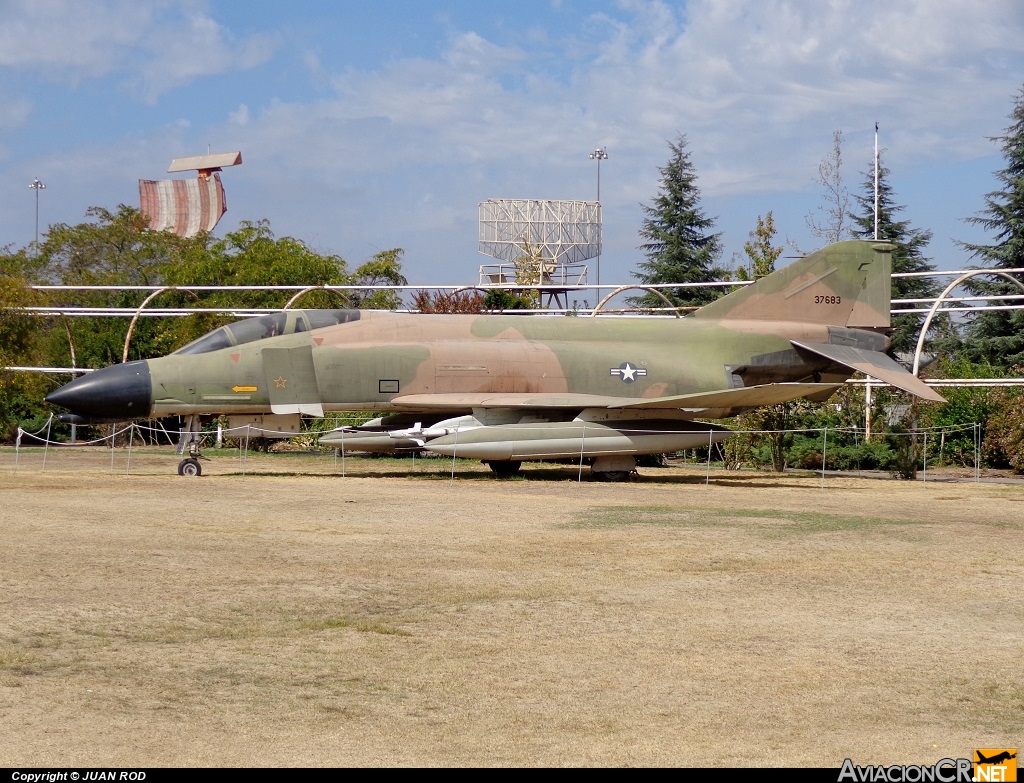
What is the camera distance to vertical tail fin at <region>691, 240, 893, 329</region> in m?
23.7

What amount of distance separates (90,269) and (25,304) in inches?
1573

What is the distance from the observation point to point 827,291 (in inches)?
935

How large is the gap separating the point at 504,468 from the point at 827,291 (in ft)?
24.1

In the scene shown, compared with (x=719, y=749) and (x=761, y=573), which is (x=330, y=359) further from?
(x=719, y=749)

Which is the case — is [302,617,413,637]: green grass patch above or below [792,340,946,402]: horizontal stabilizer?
below

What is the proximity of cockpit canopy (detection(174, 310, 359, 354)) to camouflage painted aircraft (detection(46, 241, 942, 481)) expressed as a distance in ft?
0.09

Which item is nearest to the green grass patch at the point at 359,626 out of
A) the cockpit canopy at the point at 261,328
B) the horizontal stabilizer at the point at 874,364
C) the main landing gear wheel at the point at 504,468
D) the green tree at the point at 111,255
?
the cockpit canopy at the point at 261,328

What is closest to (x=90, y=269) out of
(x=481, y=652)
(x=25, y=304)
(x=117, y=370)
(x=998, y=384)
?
(x=25, y=304)

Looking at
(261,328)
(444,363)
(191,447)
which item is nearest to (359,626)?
(444,363)

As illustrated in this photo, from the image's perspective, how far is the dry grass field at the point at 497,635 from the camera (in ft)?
19.1

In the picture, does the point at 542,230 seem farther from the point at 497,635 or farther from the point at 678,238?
the point at 497,635

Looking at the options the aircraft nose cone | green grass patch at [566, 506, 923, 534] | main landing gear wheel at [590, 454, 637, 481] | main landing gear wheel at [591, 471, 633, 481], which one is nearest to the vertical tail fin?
main landing gear wheel at [590, 454, 637, 481]

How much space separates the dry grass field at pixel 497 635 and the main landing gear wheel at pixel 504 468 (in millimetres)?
7296

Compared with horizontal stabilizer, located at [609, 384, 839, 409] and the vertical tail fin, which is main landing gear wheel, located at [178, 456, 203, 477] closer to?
horizontal stabilizer, located at [609, 384, 839, 409]
